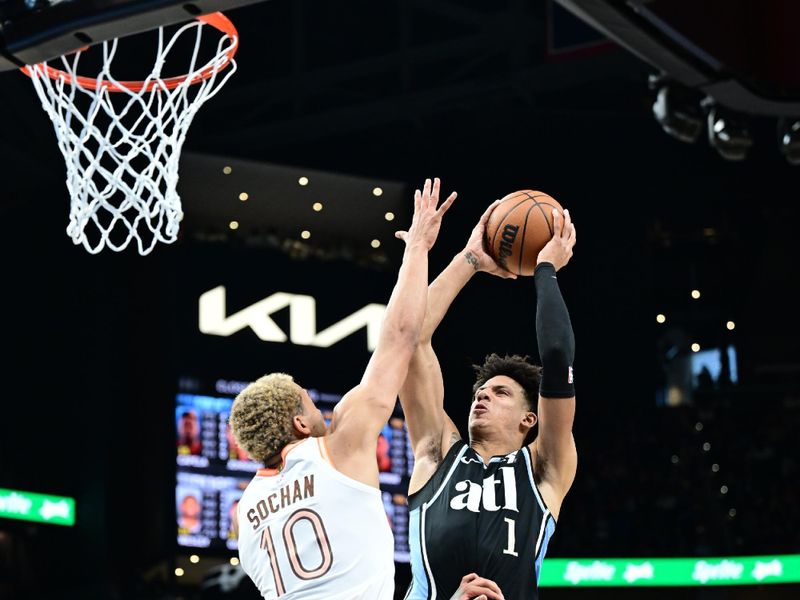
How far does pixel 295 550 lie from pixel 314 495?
162 millimetres

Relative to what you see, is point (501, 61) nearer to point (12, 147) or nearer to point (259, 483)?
point (12, 147)

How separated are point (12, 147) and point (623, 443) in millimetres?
7776

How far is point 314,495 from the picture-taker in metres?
3.57

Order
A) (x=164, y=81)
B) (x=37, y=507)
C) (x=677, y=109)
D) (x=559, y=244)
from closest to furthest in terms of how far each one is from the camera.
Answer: (x=559, y=244) < (x=164, y=81) < (x=677, y=109) < (x=37, y=507)

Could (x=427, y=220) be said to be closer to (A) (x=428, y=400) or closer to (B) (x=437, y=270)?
(A) (x=428, y=400)

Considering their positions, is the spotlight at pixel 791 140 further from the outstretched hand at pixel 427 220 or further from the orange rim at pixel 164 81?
the outstretched hand at pixel 427 220

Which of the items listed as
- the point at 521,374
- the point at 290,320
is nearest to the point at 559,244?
the point at 521,374

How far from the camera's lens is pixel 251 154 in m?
15.1

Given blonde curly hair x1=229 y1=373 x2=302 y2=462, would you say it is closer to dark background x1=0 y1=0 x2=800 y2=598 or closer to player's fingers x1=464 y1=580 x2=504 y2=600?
player's fingers x1=464 y1=580 x2=504 y2=600

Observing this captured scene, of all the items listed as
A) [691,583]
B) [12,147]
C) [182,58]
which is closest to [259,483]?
[182,58]

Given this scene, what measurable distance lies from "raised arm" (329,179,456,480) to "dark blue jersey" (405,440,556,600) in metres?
0.52

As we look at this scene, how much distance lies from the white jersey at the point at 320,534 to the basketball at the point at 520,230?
1.20 m

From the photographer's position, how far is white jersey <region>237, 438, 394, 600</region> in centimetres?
351

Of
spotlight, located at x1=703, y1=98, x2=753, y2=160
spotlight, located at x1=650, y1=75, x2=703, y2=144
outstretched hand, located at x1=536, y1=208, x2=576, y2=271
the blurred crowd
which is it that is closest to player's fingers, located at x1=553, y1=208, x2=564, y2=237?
outstretched hand, located at x1=536, y1=208, x2=576, y2=271
